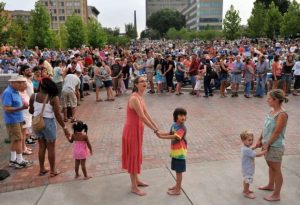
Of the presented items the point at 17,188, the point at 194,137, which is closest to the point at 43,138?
the point at 17,188

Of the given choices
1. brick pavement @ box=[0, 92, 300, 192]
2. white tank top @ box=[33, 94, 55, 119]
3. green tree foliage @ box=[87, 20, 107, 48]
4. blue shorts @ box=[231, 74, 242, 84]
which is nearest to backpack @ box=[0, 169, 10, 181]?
brick pavement @ box=[0, 92, 300, 192]

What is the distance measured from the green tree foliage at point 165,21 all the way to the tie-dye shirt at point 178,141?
134 m

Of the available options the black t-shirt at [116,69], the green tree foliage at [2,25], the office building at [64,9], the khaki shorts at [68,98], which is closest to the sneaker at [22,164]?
the khaki shorts at [68,98]

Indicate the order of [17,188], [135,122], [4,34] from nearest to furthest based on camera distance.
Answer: [135,122] < [17,188] < [4,34]

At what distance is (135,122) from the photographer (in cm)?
536

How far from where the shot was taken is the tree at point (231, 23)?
60875 millimetres

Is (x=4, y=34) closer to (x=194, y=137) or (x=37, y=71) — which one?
(x=37, y=71)

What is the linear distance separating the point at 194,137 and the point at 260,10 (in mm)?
49643

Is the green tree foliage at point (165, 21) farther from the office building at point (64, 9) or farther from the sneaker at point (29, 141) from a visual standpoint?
the sneaker at point (29, 141)

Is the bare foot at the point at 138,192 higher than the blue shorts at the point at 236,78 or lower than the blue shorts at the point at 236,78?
lower

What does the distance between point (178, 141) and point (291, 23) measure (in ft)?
154

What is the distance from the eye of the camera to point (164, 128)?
32.8ft

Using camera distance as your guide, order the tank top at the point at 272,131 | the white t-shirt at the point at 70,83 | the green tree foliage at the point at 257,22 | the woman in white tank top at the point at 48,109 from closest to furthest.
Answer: the tank top at the point at 272,131
the woman in white tank top at the point at 48,109
the white t-shirt at the point at 70,83
the green tree foliage at the point at 257,22

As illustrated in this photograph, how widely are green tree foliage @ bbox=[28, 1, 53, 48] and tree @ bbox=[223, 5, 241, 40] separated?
34.5 meters
